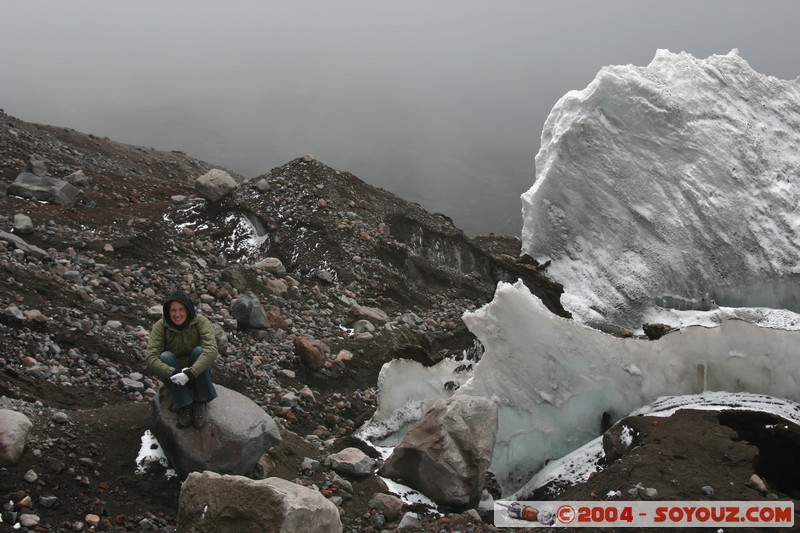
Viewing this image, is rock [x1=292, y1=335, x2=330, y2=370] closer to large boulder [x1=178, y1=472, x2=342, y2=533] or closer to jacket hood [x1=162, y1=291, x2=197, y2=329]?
jacket hood [x1=162, y1=291, x2=197, y2=329]

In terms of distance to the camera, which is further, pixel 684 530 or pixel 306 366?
pixel 306 366

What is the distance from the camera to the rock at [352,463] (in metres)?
8.05

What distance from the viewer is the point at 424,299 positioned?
16.7 m

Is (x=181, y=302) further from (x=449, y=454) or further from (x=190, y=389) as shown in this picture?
(x=449, y=454)

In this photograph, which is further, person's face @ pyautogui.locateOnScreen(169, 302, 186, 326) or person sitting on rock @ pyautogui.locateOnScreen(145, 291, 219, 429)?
person's face @ pyautogui.locateOnScreen(169, 302, 186, 326)

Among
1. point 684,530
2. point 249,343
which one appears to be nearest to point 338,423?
point 249,343

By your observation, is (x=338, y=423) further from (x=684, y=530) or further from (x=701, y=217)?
(x=701, y=217)

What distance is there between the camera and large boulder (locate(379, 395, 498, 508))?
7840 mm

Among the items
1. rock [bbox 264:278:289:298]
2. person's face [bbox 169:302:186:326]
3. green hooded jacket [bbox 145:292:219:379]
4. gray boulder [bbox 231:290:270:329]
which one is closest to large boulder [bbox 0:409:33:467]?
green hooded jacket [bbox 145:292:219:379]

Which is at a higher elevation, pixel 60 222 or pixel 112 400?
pixel 60 222

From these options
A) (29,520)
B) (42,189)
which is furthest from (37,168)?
(29,520)

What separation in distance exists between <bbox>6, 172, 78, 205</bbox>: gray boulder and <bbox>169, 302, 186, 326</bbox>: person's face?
33.2 feet

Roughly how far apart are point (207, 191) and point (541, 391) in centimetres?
1169

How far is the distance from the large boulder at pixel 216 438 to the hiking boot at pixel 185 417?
1.8 inches
